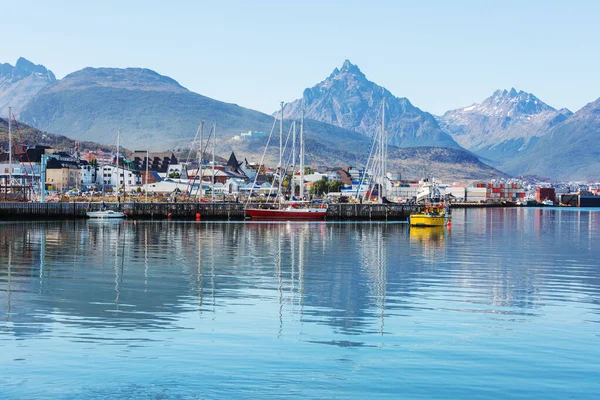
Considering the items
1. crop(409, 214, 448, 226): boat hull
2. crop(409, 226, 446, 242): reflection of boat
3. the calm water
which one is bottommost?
the calm water

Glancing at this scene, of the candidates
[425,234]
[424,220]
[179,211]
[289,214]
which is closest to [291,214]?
[289,214]

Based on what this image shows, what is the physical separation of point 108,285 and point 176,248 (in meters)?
25.0

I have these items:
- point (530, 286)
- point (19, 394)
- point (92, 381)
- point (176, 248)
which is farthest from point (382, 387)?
point (176, 248)

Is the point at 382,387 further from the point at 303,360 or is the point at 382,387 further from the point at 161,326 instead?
the point at 161,326

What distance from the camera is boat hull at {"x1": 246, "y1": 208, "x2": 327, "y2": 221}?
122 m

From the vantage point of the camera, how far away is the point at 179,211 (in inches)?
4975

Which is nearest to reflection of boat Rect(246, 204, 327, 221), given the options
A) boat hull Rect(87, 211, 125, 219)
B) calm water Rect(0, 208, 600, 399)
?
boat hull Rect(87, 211, 125, 219)

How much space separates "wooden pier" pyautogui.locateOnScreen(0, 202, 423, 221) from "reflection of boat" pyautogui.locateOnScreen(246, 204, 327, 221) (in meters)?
3.32

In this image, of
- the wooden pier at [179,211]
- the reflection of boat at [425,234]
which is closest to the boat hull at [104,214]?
the wooden pier at [179,211]

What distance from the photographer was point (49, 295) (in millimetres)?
34844

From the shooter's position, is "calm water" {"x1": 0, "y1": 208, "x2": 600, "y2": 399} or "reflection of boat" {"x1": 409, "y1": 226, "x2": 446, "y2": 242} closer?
"calm water" {"x1": 0, "y1": 208, "x2": 600, "y2": 399}

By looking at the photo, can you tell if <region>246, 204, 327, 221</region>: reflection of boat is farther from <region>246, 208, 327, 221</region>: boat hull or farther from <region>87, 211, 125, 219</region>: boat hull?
<region>87, 211, 125, 219</region>: boat hull

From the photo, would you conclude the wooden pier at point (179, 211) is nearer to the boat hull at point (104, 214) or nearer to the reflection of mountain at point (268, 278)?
the boat hull at point (104, 214)

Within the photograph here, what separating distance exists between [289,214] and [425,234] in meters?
35.1
